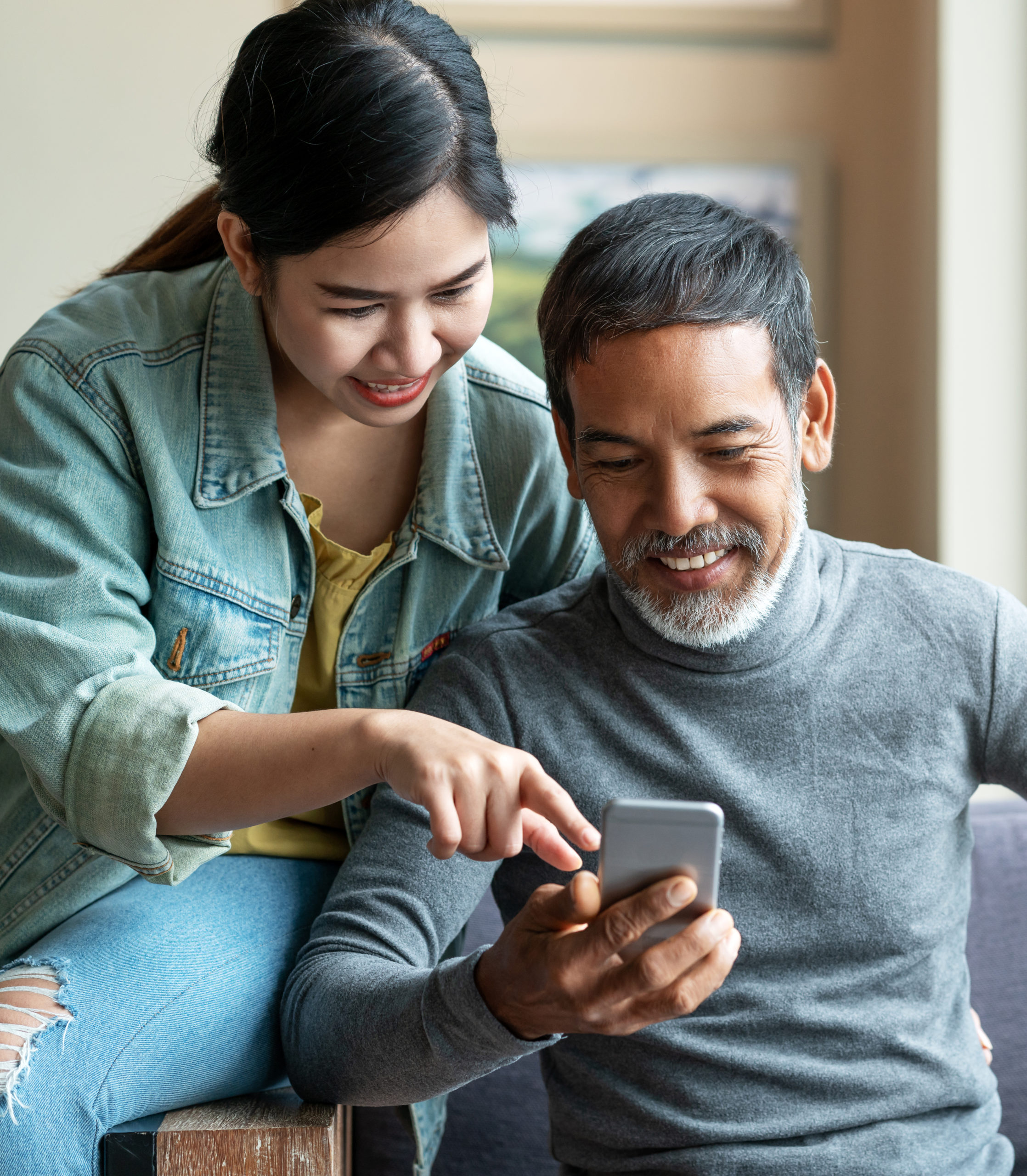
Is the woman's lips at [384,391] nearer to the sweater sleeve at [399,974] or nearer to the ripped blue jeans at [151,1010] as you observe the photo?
the sweater sleeve at [399,974]

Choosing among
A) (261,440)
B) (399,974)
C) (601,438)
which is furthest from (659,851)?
(261,440)

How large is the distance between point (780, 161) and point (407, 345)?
1.44 meters

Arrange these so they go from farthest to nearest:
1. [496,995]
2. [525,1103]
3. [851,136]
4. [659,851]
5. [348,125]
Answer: [851,136] < [525,1103] < [348,125] < [496,995] < [659,851]

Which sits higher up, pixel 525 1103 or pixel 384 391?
pixel 384 391

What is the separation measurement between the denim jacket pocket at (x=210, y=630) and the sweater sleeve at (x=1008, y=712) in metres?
0.75

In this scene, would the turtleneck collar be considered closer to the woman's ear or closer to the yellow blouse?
the yellow blouse

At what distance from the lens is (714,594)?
121 centimetres

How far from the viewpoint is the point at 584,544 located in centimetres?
149

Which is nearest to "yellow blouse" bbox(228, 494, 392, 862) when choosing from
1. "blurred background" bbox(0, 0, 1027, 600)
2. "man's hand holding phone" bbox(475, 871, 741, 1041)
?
"man's hand holding phone" bbox(475, 871, 741, 1041)

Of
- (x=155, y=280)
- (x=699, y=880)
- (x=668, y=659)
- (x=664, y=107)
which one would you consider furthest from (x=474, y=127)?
(x=664, y=107)

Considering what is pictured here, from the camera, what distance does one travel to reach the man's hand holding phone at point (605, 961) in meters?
0.87

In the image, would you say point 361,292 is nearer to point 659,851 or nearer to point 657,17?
point 659,851

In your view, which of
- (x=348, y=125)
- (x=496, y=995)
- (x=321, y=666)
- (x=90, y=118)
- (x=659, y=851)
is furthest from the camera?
(x=90, y=118)

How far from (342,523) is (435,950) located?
0.48m
